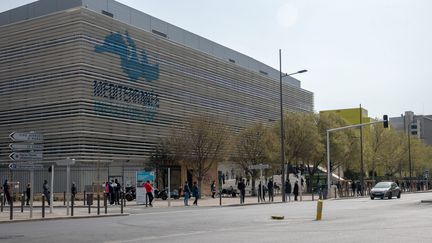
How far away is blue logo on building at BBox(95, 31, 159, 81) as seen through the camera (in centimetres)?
5367

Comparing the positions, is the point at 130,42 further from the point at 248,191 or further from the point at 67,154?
the point at 248,191

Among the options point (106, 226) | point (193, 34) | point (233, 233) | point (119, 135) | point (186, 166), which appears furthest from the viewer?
point (193, 34)

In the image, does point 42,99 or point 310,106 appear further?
point 310,106

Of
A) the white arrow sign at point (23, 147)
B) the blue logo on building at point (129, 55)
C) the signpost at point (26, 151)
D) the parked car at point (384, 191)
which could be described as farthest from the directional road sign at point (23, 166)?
the blue logo on building at point (129, 55)

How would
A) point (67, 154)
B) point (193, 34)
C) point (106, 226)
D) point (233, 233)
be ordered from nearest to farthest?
point (233, 233), point (106, 226), point (67, 154), point (193, 34)

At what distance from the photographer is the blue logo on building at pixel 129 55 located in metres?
53.7

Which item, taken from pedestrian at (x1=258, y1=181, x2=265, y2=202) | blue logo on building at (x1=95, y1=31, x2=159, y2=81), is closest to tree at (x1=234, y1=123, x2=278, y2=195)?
blue logo on building at (x1=95, y1=31, x2=159, y2=81)

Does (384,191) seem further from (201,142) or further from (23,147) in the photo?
(23,147)

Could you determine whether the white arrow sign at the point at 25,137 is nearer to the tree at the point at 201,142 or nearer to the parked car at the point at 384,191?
the parked car at the point at 384,191

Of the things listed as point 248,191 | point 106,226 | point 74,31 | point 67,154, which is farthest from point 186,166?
point 106,226

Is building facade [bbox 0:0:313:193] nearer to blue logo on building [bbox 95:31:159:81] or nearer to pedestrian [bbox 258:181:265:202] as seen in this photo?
blue logo on building [bbox 95:31:159:81]

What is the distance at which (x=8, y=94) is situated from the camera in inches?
2194

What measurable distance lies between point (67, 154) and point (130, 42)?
510 inches

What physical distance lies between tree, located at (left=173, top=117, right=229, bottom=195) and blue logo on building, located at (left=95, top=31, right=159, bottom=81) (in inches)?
277
